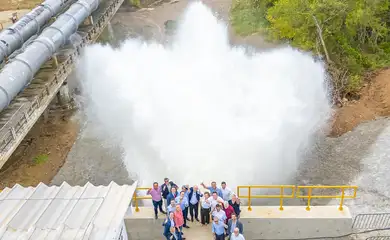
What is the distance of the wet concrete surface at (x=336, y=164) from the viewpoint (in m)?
16.4

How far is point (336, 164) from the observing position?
18531 mm

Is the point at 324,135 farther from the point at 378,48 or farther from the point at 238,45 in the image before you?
the point at 238,45

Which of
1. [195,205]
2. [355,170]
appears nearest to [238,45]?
[355,170]

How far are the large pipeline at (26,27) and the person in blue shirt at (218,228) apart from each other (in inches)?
657

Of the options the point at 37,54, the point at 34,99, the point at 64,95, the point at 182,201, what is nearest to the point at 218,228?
the point at 182,201

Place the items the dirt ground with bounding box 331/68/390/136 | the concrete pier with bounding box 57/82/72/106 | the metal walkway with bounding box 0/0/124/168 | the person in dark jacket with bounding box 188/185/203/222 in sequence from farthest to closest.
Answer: the concrete pier with bounding box 57/82/72/106 → the dirt ground with bounding box 331/68/390/136 → the metal walkway with bounding box 0/0/124/168 → the person in dark jacket with bounding box 188/185/203/222

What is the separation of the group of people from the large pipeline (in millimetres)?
15015

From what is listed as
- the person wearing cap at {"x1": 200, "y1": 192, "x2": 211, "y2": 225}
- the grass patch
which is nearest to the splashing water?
the grass patch

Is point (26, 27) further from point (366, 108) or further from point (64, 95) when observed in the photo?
point (366, 108)

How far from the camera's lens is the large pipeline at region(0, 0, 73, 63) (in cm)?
2362

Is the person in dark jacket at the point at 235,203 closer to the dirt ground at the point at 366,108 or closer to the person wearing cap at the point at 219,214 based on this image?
the person wearing cap at the point at 219,214

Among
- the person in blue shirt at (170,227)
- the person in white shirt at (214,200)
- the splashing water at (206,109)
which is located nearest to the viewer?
the person in blue shirt at (170,227)

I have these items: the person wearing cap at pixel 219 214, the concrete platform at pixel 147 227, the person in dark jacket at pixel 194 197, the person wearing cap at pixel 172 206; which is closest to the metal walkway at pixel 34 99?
the concrete platform at pixel 147 227

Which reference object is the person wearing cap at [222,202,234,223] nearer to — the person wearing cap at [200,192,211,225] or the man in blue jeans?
the person wearing cap at [200,192,211,225]
